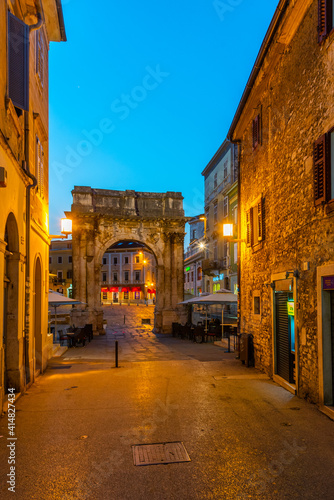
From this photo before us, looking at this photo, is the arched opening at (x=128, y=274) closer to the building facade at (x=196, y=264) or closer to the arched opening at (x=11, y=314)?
the building facade at (x=196, y=264)

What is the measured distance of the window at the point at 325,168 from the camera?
25.2 ft

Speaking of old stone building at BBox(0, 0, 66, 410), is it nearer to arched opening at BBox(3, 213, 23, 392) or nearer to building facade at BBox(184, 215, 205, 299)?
arched opening at BBox(3, 213, 23, 392)

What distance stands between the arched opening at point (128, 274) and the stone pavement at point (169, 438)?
225ft

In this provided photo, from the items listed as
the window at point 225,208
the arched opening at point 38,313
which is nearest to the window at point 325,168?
the arched opening at point 38,313

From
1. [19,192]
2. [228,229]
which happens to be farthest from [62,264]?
[19,192]

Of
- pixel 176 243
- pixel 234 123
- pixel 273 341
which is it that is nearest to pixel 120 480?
pixel 273 341

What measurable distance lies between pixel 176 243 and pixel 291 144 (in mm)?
20460

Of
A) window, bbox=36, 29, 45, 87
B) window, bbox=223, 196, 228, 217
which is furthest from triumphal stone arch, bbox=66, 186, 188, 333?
window, bbox=36, 29, 45, 87

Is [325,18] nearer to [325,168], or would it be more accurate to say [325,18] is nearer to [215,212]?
[325,168]

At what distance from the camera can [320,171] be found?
8.05 meters

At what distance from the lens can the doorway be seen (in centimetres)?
993

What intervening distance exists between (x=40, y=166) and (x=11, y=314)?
5.66 m

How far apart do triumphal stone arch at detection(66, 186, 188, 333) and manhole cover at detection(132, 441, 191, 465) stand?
21.9 m

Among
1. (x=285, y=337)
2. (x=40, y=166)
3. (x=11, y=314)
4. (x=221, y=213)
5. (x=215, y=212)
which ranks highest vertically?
(x=215, y=212)
